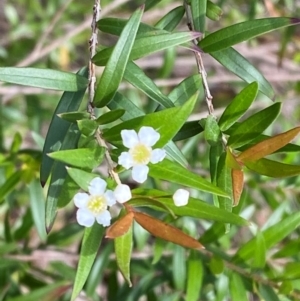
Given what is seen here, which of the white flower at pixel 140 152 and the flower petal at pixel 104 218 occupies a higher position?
the white flower at pixel 140 152

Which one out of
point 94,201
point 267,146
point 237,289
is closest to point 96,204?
point 94,201

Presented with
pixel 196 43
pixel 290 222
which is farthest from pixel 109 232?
pixel 290 222

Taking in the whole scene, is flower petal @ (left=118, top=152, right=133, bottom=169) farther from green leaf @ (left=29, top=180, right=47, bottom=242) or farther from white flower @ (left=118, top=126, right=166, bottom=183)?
green leaf @ (left=29, top=180, right=47, bottom=242)

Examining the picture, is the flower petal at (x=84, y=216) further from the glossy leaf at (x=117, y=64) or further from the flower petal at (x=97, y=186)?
the glossy leaf at (x=117, y=64)

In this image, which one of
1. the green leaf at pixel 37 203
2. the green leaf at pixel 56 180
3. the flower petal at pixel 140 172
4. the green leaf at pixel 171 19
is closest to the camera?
the flower petal at pixel 140 172

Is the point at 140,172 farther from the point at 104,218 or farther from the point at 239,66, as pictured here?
the point at 239,66

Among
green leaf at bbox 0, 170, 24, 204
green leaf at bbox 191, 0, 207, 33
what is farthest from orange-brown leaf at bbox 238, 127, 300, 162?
green leaf at bbox 0, 170, 24, 204

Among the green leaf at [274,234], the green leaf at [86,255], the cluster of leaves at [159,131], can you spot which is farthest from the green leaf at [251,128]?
the green leaf at [274,234]
